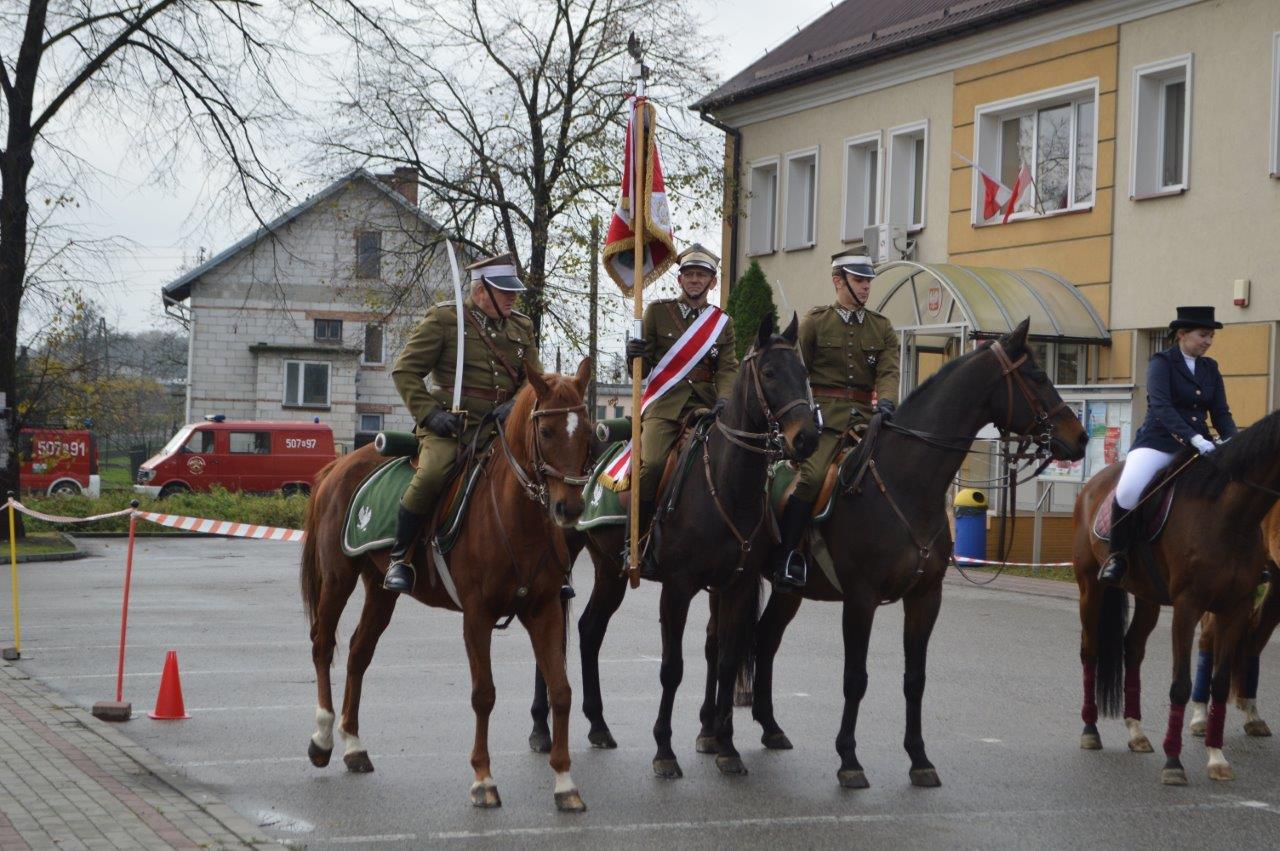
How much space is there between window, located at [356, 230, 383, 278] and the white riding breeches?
26.2 m

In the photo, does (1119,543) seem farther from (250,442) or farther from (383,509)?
(250,442)

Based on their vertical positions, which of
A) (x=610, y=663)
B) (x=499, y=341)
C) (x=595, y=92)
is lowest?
(x=610, y=663)

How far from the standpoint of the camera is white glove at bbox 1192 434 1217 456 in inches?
344

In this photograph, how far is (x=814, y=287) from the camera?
93.9ft

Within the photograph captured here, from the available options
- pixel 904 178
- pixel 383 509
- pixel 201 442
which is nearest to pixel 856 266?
pixel 383 509

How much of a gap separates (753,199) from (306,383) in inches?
1277

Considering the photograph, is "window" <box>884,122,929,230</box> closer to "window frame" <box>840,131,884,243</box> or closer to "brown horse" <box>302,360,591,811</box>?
"window frame" <box>840,131,884,243</box>

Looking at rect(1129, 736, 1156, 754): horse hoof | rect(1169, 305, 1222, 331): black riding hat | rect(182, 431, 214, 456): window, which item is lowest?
rect(1129, 736, 1156, 754): horse hoof

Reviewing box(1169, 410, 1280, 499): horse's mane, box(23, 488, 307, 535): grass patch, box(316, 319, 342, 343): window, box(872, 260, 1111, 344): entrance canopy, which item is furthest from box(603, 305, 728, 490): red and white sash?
box(316, 319, 342, 343): window

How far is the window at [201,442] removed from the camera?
4106 cm

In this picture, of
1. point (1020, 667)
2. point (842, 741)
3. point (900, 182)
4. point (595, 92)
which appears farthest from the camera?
point (595, 92)

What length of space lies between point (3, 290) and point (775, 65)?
14.9 meters

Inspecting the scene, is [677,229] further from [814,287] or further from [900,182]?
[900,182]

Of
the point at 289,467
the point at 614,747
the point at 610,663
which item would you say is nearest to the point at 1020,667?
the point at 610,663
